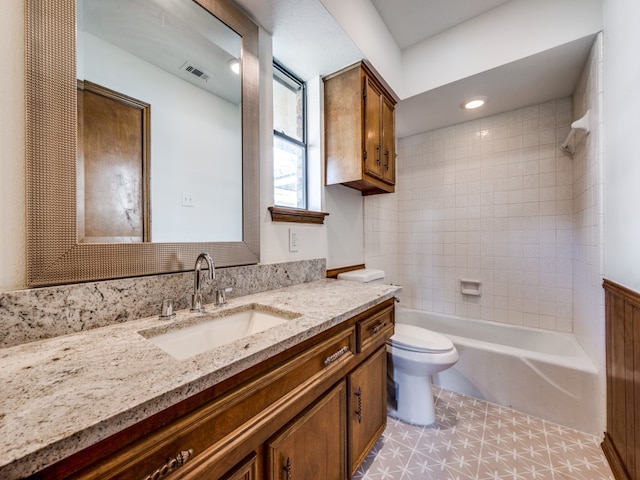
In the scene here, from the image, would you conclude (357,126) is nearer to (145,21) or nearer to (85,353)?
(145,21)

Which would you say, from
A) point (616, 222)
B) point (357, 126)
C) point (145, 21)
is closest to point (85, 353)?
point (145, 21)

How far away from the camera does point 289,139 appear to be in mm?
1722

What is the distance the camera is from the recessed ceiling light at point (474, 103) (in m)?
2.12

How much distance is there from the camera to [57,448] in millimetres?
362

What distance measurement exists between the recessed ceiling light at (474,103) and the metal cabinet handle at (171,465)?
104 inches

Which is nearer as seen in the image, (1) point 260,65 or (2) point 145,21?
(2) point 145,21

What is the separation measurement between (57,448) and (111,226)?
705 mm

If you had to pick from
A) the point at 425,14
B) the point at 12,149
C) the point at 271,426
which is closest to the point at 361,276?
the point at 271,426

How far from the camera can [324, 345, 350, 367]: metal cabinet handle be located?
36.5 inches

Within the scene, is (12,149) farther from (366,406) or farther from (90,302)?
(366,406)

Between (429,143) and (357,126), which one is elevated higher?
(429,143)

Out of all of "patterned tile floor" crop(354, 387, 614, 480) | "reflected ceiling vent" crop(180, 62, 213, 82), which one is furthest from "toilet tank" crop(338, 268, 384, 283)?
"reflected ceiling vent" crop(180, 62, 213, 82)

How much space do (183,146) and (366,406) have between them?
139 centimetres

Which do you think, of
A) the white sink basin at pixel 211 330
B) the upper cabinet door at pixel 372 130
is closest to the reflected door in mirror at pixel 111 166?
the white sink basin at pixel 211 330
